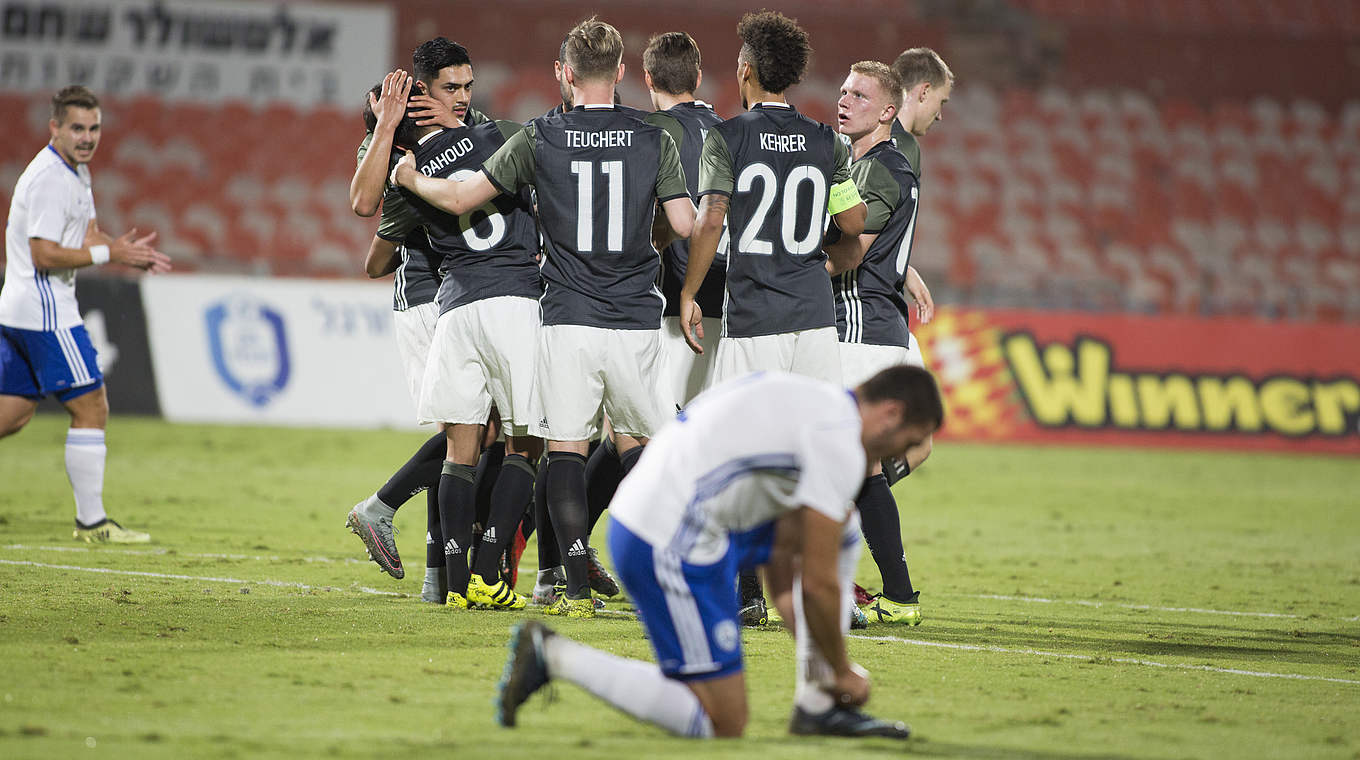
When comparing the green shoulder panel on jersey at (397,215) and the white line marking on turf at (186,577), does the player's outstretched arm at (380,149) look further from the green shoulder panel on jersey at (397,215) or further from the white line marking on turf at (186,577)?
the white line marking on turf at (186,577)

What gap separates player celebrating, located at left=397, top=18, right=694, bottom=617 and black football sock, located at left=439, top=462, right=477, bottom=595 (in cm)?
40

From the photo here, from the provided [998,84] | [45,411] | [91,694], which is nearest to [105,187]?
[45,411]

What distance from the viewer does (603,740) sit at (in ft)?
13.4

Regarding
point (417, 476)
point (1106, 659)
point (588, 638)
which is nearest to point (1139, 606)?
point (1106, 659)

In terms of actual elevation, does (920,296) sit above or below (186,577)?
above

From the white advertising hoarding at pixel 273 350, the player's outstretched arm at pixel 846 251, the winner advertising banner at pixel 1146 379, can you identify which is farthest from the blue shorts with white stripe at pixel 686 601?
the winner advertising banner at pixel 1146 379

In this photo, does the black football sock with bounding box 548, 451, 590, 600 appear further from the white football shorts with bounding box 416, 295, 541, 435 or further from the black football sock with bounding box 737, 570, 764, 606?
the black football sock with bounding box 737, 570, 764, 606

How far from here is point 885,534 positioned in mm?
6430

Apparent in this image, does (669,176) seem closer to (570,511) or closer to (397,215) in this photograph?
(397,215)

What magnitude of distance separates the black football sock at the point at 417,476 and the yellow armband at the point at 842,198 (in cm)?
213

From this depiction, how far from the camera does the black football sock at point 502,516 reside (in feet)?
20.6

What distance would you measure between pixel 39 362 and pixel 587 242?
3.68 meters

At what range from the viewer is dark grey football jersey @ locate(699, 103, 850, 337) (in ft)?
20.0

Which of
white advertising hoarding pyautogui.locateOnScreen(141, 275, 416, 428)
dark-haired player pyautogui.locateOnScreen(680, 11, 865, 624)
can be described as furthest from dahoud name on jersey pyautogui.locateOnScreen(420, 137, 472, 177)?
white advertising hoarding pyautogui.locateOnScreen(141, 275, 416, 428)
